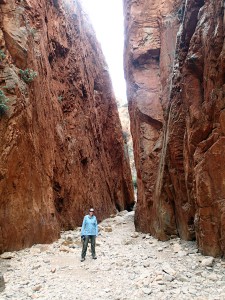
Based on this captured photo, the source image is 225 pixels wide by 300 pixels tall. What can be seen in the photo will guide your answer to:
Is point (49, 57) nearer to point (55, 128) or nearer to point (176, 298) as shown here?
point (55, 128)

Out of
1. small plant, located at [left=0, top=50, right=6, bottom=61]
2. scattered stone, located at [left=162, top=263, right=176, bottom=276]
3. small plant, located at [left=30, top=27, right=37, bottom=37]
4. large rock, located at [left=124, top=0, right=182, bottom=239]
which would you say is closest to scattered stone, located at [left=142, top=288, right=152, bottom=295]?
scattered stone, located at [left=162, top=263, right=176, bottom=276]

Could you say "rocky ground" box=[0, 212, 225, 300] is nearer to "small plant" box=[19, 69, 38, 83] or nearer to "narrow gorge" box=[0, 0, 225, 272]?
"narrow gorge" box=[0, 0, 225, 272]

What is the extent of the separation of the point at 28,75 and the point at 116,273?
835 centimetres

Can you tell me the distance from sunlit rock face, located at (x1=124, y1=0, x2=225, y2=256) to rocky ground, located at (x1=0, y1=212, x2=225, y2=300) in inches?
32.8

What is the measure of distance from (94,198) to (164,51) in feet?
31.8

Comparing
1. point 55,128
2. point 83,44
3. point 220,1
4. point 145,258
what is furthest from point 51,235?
point 83,44

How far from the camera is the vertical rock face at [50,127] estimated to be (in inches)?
431

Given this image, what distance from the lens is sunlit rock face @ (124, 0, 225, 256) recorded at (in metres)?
7.86

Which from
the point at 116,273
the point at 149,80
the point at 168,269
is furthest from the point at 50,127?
the point at 168,269

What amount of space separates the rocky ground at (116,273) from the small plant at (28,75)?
644cm

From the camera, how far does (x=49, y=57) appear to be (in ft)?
57.0

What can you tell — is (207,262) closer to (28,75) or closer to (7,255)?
(7,255)

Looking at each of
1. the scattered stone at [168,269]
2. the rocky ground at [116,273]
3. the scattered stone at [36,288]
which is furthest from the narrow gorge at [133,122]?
the scattered stone at [36,288]

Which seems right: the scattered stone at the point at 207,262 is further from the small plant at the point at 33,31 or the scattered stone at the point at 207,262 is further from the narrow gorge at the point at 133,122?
the small plant at the point at 33,31
